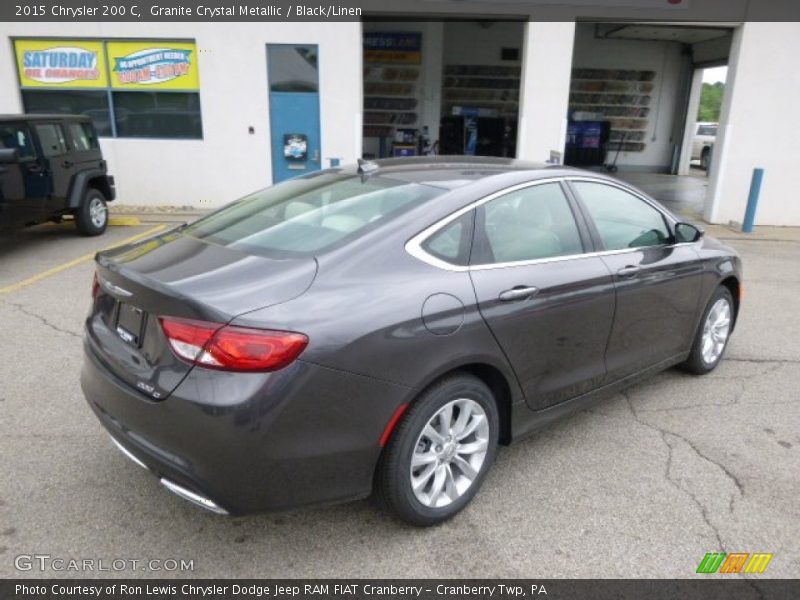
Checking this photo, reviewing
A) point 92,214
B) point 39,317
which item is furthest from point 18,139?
point 39,317

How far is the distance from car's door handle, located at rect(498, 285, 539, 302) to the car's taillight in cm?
103

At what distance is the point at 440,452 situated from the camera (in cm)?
273

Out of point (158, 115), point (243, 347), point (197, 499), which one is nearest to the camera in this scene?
point (243, 347)

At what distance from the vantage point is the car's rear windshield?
2.72 meters

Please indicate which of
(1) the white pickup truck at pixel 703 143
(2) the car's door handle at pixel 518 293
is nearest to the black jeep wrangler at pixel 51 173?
(2) the car's door handle at pixel 518 293

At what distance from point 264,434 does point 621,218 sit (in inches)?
101

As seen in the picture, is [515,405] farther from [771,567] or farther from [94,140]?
[94,140]

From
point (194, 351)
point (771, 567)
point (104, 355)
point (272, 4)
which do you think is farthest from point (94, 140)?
point (771, 567)

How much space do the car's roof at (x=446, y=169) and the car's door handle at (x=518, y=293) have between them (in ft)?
1.91

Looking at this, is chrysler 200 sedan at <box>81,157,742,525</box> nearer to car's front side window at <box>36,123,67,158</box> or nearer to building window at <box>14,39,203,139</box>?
car's front side window at <box>36,123,67,158</box>

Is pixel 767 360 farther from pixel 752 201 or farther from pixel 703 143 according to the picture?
pixel 703 143

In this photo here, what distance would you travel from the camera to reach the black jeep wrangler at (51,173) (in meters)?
7.24

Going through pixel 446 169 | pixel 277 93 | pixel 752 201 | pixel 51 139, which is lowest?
pixel 752 201

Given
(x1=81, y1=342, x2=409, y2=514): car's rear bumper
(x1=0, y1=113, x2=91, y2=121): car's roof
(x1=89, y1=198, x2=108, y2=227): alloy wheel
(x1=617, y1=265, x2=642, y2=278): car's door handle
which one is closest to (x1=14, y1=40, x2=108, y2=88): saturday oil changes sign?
(x1=0, y1=113, x2=91, y2=121): car's roof
